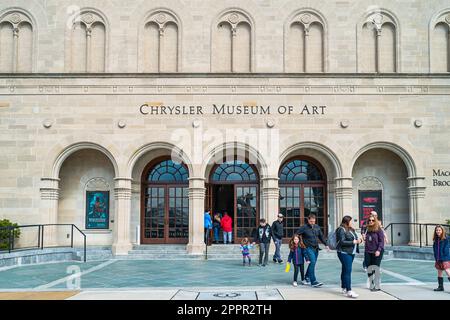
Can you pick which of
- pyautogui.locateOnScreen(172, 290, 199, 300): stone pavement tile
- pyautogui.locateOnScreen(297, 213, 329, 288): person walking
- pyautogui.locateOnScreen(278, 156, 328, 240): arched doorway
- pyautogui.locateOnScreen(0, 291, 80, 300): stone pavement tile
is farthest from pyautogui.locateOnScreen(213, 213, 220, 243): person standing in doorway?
pyautogui.locateOnScreen(0, 291, 80, 300): stone pavement tile

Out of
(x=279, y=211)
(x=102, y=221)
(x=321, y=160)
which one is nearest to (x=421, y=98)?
(x=321, y=160)

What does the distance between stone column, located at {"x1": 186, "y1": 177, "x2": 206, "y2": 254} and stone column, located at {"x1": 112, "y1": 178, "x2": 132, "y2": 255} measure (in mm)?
2462

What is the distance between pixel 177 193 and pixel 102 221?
3317mm

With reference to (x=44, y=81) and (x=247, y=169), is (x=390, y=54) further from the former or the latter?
(x=44, y=81)

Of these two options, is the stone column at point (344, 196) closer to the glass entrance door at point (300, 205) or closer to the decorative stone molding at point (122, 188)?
the glass entrance door at point (300, 205)

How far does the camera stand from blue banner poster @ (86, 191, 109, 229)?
20.6 m

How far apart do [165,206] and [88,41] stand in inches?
296

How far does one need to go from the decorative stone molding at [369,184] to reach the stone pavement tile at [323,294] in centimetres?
1014

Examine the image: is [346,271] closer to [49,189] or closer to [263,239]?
[263,239]

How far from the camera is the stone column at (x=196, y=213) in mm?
19164

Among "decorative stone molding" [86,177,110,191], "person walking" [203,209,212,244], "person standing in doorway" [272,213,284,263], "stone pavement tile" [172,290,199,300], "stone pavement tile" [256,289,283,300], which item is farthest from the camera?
"decorative stone molding" [86,177,110,191]

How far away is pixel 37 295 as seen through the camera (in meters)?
10.4

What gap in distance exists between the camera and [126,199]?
19734 mm

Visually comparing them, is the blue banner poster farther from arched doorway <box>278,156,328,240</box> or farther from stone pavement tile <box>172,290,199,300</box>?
stone pavement tile <box>172,290,199,300</box>
